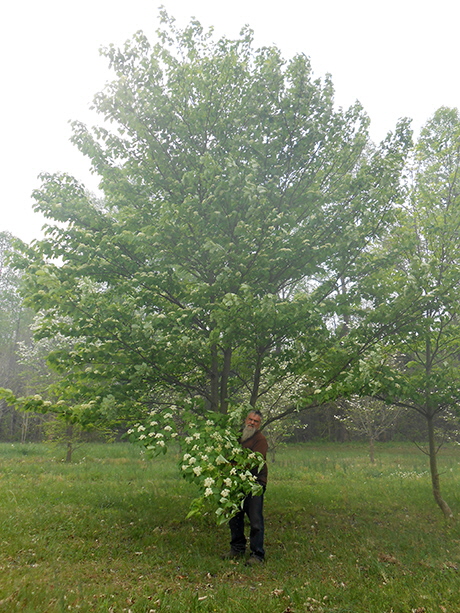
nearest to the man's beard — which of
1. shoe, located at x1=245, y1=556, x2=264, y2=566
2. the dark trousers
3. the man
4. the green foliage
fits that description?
the man

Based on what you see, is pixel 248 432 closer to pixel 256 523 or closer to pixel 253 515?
pixel 253 515

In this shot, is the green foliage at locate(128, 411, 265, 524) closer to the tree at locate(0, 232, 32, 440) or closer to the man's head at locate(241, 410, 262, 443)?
the man's head at locate(241, 410, 262, 443)

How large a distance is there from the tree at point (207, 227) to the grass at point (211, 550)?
2.32m

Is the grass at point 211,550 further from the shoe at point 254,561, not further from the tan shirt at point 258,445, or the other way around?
the tan shirt at point 258,445

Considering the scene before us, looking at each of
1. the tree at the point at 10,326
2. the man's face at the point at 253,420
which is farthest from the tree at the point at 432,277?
the tree at the point at 10,326

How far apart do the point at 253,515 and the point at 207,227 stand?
16.6 feet

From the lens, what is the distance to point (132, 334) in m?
6.92

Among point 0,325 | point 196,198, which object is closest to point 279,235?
point 196,198

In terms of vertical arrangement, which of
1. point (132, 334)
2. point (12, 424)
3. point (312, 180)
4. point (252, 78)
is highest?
point (252, 78)

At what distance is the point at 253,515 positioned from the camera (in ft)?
20.6

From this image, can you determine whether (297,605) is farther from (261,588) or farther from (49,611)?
(49,611)

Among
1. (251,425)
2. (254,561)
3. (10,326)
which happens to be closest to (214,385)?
(251,425)

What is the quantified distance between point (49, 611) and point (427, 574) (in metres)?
5.13

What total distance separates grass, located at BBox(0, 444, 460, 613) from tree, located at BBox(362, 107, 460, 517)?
2.39 metres
